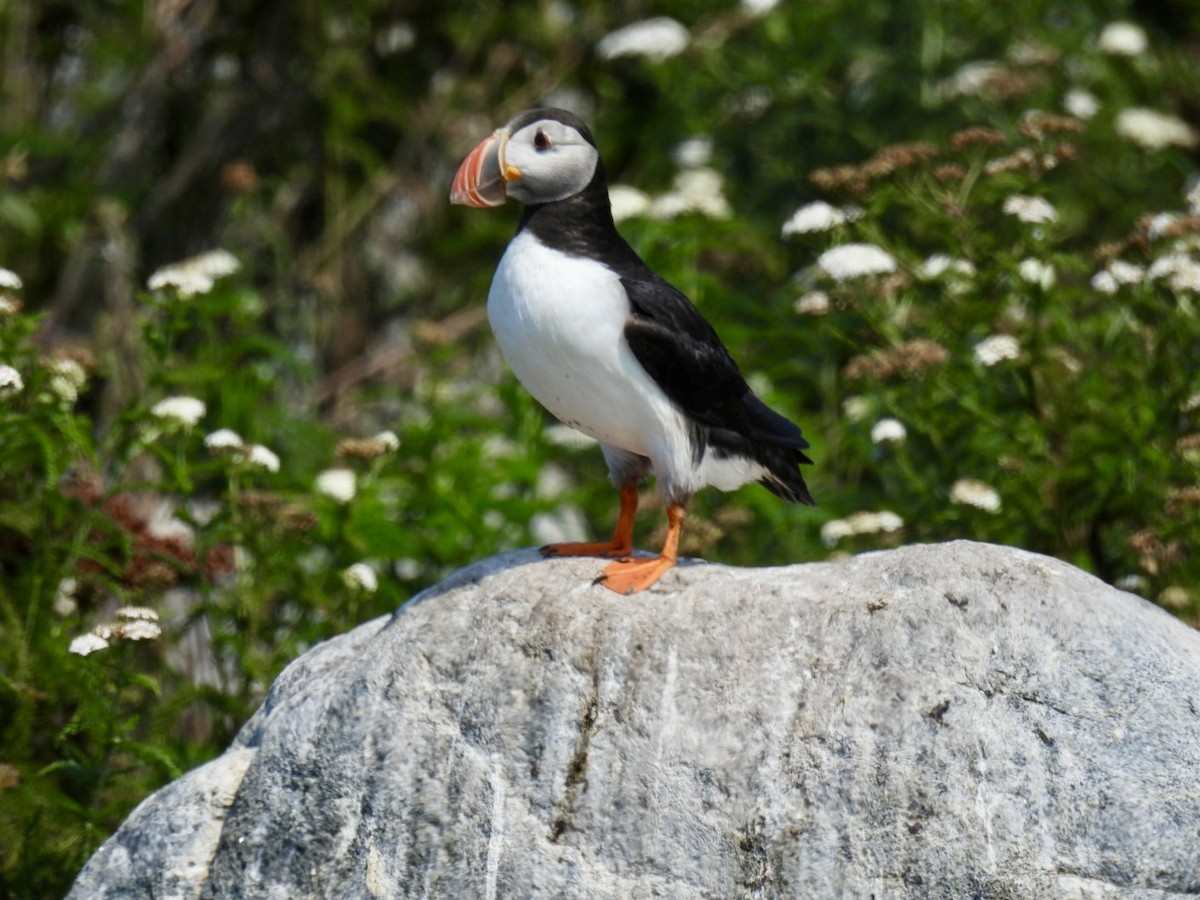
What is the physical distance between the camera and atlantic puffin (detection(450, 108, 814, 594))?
4.95m

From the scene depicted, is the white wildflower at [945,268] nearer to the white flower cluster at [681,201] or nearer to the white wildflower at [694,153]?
the white flower cluster at [681,201]

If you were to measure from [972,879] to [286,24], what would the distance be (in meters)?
8.71

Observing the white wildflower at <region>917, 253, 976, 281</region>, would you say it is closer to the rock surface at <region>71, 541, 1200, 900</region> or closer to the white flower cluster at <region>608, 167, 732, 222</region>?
the white flower cluster at <region>608, 167, 732, 222</region>

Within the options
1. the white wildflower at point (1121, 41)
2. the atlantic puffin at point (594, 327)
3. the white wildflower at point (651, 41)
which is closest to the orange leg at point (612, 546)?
the atlantic puffin at point (594, 327)

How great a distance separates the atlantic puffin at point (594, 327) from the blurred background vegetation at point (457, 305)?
127 cm

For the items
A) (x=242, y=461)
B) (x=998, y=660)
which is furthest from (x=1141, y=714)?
(x=242, y=461)

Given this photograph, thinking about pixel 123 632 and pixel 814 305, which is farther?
pixel 814 305

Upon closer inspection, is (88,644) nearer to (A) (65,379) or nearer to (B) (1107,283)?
(A) (65,379)

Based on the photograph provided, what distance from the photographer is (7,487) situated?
6781 millimetres

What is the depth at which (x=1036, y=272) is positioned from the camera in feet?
21.6

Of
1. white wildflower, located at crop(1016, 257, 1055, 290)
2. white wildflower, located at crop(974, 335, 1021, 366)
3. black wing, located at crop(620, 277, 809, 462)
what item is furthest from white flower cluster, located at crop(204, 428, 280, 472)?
white wildflower, located at crop(1016, 257, 1055, 290)

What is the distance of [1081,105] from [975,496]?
13.6 ft

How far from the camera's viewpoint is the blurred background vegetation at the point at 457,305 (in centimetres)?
623

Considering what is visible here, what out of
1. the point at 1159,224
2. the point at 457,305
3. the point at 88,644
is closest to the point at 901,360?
the point at 1159,224
